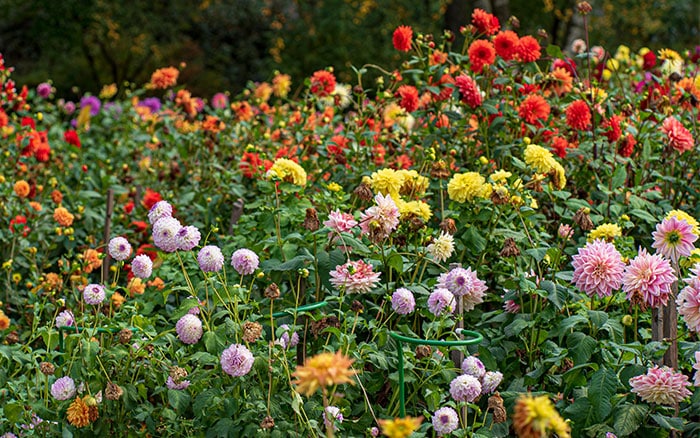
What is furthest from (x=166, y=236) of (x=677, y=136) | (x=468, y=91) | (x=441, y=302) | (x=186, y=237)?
(x=677, y=136)

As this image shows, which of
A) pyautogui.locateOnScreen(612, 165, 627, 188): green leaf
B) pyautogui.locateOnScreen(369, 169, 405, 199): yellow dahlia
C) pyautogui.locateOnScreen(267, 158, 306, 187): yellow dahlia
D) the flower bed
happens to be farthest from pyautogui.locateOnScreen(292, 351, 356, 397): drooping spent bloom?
pyautogui.locateOnScreen(612, 165, 627, 188): green leaf

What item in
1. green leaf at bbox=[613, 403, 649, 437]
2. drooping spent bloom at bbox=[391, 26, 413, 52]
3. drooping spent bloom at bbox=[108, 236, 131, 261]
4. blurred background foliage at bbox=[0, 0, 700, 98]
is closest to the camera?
green leaf at bbox=[613, 403, 649, 437]

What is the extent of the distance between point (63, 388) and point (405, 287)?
2.41ft

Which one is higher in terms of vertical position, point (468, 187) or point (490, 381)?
point (468, 187)

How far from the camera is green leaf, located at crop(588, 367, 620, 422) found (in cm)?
163

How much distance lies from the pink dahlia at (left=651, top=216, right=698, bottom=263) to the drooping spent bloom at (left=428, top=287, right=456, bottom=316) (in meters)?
0.40

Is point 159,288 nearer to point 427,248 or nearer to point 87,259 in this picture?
point 87,259

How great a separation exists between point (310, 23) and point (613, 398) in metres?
9.53

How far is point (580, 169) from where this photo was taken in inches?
104

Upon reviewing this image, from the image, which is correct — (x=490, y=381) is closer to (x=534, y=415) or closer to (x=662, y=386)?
(x=662, y=386)

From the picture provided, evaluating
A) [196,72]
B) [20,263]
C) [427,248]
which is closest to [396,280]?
[427,248]

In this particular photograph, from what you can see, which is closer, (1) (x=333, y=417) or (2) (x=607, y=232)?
(1) (x=333, y=417)

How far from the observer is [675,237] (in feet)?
5.49

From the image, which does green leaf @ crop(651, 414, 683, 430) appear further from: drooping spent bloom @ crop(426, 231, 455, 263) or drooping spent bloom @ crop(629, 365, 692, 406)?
drooping spent bloom @ crop(426, 231, 455, 263)
